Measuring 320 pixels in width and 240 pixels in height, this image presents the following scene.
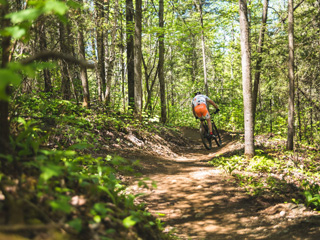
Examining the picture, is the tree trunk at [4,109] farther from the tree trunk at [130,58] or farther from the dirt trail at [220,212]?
the tree trunk at [130,58]

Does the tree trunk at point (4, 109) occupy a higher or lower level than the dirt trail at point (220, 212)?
higher

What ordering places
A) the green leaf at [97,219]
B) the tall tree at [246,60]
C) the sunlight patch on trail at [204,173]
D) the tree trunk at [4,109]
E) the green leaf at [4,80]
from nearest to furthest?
the green leaf at [4,80]
the green leaf at [97,219]
the tree trunk at [4,109]
the sunlight patch on trail at [204,173]
the tall tree at [246,60]

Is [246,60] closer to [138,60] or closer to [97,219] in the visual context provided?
[138,60]

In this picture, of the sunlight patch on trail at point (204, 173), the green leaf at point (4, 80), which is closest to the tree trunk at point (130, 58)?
the sunlight patch on trail at point (204, 173)

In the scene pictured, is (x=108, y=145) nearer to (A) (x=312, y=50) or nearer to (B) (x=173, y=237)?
(B) (x=173, y=237)

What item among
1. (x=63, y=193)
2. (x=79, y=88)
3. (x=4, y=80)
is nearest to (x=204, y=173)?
(x=63, y=193)

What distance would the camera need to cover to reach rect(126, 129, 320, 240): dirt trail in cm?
354

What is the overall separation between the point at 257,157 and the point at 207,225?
401 centimetres

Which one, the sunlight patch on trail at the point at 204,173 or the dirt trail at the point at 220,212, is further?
the sunlight patch on trail at the point at 204,173

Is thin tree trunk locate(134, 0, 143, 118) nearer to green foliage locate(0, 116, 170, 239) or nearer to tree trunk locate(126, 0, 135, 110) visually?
tree trunk locate(126, 0, 135, 110)

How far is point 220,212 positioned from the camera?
13.8 feet

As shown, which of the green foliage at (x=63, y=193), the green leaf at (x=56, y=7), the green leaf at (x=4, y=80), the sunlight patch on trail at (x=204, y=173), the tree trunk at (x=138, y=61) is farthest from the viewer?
the tree trunk at (x=138, y=61)

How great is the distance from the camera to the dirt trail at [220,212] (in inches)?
139

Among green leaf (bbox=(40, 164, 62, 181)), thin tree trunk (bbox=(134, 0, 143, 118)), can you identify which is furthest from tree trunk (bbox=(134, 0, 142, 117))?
green leaf (bbox=(40, 164, 62, 181))
